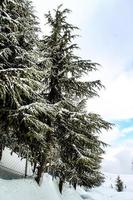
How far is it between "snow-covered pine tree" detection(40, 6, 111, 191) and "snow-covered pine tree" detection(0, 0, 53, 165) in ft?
6.54

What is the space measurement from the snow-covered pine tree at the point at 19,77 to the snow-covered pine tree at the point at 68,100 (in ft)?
6.54

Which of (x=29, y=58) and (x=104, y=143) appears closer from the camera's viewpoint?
(x=29, y=58)

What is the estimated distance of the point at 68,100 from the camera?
19.9m

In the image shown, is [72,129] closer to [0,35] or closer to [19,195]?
[19,195]

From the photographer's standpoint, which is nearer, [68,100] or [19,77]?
[19,77]

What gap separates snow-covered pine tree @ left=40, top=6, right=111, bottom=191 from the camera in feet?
58.4

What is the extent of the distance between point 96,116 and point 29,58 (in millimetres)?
5538

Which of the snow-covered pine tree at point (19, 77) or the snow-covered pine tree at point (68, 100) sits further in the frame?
the snow-covered pine tree at point (68, 100)

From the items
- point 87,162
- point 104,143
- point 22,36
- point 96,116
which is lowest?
point 87,162

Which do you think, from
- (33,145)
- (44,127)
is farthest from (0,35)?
(33,145)

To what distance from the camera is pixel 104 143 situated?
63.9ft

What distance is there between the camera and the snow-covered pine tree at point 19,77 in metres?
13.4

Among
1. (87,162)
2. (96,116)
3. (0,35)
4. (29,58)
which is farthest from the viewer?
(96,116)

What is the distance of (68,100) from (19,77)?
23.0 feet
